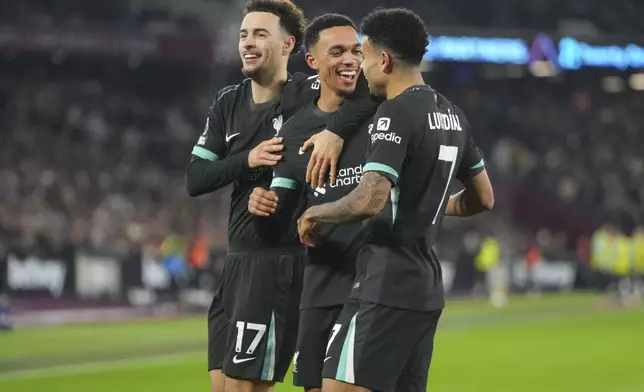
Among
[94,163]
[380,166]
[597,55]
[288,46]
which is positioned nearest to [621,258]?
[597,55]

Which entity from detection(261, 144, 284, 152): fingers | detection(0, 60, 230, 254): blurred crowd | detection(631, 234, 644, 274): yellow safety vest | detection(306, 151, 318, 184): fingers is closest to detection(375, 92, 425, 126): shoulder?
detection(306, 151, 318, 184): fingers

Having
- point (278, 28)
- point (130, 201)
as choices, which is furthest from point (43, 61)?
point (278, 28)

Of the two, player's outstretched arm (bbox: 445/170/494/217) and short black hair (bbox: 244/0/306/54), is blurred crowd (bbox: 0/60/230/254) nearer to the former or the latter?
short black hair (bbox: 244/0/306/54)

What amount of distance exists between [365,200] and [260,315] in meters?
1.40

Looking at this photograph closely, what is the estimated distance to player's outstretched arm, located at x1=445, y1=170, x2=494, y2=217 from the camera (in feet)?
19.1

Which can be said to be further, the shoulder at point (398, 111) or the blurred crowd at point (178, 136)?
the blurred crowd at point (178, 136)

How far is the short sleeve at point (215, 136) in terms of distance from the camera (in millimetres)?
6500

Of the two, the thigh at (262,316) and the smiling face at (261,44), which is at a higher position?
the smiling face at (261,44)

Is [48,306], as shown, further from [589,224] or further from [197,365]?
[589,224]

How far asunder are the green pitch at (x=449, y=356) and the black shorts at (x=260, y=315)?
5.71m

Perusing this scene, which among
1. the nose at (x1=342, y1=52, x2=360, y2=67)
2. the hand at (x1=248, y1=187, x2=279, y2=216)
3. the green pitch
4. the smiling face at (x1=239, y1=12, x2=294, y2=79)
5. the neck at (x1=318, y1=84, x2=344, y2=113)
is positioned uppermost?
the smiling face at (x1=239, y1=12, x2=294, y2=79)

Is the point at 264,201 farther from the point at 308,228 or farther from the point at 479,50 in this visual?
the point at 479,50

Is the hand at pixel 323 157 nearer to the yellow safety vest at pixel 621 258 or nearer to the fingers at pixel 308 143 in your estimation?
the fingers at pixel 308 143

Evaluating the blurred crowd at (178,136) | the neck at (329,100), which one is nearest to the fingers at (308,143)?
the neck at (329,100)
